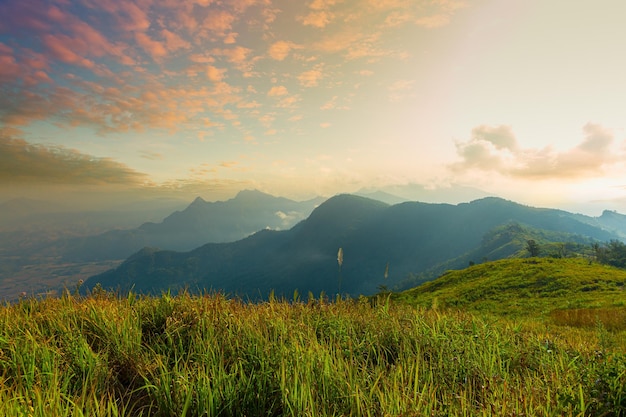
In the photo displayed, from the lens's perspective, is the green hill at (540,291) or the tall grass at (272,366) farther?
Answer: the green hill at (540,291)

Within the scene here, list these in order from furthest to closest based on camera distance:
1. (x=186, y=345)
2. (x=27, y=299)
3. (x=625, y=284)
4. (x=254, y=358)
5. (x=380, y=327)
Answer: (x=625, y=284), (x=27, y=299), (x=380, y=327), (x=186, y=345), (x=254, y=358)

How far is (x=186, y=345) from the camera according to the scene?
248 inches

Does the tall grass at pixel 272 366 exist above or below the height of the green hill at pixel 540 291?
above

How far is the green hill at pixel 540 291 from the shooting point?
86.7ft

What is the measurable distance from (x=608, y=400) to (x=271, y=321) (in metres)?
5.55

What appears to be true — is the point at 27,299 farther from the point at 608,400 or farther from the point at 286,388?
the point at 608,400

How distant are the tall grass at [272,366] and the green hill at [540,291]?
16674mm

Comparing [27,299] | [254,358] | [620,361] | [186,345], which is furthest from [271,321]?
[27,299]

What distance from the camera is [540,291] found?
34719 mm

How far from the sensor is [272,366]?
510cm

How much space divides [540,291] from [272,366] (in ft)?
130

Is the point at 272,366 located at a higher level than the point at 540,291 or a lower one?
higher

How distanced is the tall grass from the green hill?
1667 cm

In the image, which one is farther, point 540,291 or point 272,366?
point 540,291
